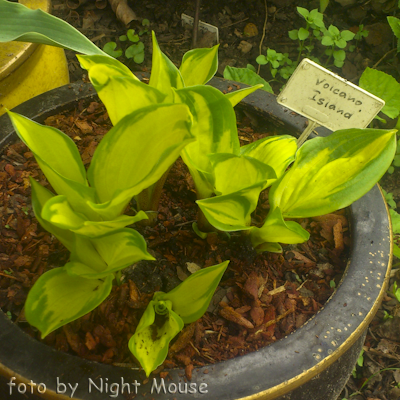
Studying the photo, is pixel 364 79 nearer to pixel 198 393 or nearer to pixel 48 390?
pixel 198 393

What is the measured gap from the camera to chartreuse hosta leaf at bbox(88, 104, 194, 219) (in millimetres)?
463

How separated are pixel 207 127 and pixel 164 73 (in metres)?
0.11

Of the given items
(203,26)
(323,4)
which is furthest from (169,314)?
(323,4)

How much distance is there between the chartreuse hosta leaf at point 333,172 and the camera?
63 cm

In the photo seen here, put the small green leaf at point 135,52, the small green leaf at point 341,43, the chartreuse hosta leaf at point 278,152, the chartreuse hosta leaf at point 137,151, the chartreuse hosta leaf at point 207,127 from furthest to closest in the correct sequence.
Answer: the small green leaf at point 135,52, the small green leaf at point 341,43, the chartreuse hosta leaf at point 278,152, the chartreuse hosta leaf at point 207,127, the chartreuse hosta leaf at point 137,151

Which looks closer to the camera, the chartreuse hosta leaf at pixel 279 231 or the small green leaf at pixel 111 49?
the chartreuse hosta leaf at pixel 279 231

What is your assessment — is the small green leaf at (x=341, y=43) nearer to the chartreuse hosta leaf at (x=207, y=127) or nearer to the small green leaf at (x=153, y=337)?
the chartreuse hosta leaf at (x=207, y=127)

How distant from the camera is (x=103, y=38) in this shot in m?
1.61

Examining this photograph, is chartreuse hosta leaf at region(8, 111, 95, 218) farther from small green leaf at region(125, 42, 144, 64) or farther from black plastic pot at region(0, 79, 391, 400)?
small green leaf at region(125, 42, 144, 64)

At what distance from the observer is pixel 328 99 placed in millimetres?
726

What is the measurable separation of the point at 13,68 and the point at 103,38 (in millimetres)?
754

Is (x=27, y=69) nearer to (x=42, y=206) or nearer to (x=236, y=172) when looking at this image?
(x=42, y=206)

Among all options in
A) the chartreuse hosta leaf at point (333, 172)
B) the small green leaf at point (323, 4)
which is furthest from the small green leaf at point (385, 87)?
the chartreuse hosta leaf at point (333, 172)

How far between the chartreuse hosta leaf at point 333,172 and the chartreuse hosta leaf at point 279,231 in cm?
4
